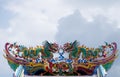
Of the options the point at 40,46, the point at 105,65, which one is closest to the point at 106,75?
the point at 105,65

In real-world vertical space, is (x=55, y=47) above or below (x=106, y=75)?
above

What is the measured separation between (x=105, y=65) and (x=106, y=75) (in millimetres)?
3956

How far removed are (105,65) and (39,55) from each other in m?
5.53

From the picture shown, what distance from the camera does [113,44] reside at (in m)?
48.6

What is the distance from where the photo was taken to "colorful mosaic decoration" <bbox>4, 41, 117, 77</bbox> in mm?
48000

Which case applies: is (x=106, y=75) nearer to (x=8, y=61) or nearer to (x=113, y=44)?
(x=113, y=44)

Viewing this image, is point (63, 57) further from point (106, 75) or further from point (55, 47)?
point (106, 75)

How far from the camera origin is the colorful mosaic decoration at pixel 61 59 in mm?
48000

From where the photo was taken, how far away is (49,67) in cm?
4816

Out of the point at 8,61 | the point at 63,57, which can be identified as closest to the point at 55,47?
the point at 63,57

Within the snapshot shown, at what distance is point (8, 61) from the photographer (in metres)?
47.9

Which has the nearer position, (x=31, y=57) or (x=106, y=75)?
(x=106, y=75)

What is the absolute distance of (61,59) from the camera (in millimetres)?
48094

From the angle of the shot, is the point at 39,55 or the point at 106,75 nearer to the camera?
the point at 106,75
